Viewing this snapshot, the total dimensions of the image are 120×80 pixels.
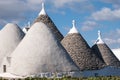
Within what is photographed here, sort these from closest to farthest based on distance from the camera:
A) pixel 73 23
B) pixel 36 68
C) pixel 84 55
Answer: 1. pixel 36 68
2. pixel 84 55
3. pixel 73 23

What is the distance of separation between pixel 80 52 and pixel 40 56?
585cm

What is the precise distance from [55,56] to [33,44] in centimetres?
218

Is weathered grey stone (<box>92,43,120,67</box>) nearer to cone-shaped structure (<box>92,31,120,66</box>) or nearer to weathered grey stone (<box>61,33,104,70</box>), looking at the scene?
cone-shaped structure (<box>92,31,120,66</box>)

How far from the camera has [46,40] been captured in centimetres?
3938

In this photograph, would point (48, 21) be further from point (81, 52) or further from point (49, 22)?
point (81, 52)

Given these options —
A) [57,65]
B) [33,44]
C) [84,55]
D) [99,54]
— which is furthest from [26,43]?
[99,54]

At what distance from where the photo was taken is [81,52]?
4291 centimetres

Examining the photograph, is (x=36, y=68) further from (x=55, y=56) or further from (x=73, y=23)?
(x=73, y=23)

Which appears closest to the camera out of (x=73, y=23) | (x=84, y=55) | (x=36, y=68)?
(x=36, y=68)

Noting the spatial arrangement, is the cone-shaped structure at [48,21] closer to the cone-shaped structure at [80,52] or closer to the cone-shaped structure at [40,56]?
the cone-shaped structure at [80,52]

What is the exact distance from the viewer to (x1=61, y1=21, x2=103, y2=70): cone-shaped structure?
42678 mm

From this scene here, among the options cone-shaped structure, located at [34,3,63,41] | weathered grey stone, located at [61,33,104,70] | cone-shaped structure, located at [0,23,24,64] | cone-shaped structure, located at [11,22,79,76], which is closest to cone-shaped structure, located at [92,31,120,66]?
weathered grey stone, located at [61,33,104,70]

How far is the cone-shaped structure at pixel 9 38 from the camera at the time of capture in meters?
45.7

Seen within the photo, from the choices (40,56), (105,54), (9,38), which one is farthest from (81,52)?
(9,38)
